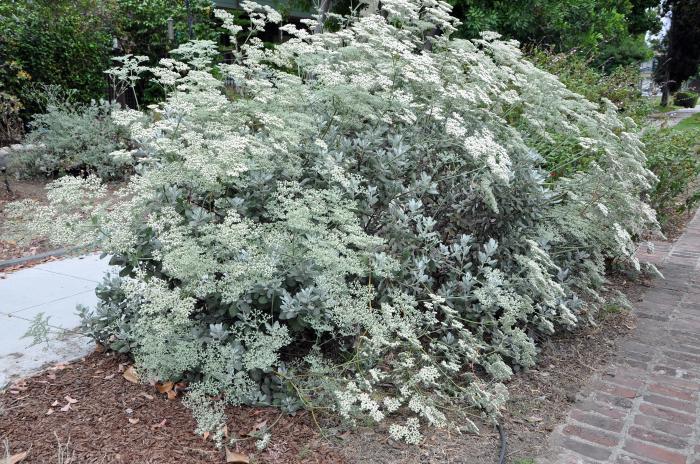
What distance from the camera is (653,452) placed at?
120 inches

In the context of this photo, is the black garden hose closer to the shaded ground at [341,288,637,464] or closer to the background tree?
the shaded ground at [341,288,637,464]

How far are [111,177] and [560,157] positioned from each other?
634 centimetres

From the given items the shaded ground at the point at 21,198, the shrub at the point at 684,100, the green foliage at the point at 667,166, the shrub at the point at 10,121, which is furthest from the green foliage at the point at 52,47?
the shrub at the point at 684,100

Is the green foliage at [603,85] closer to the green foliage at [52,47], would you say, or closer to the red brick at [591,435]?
the red brick at [591,435]

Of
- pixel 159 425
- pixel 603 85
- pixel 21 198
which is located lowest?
pixel 21 198

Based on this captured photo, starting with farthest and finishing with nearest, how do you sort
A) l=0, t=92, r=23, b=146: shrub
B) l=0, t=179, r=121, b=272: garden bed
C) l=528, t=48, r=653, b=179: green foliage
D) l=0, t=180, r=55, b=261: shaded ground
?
l=0, t=92, r=23, b=146: shrub, l=528, t=48, r=653, b=179: green foliage, l=0, t=180, r=55, b=261: shaded ground, l=0, t=179, r=121, b=272: garden bed

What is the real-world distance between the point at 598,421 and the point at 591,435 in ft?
0.59

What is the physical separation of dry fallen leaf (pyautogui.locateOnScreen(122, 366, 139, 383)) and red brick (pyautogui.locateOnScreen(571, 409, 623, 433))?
2.49 m

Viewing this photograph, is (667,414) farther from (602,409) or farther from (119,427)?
(119,427)

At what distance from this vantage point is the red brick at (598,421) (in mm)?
3273

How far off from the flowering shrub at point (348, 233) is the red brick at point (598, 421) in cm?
45

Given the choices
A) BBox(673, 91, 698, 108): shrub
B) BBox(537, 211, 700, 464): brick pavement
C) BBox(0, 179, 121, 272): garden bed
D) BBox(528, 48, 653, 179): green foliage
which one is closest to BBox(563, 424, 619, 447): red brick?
BBox(537, 211, 700, 464): brick pavement

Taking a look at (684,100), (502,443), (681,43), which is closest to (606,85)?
(502,443)

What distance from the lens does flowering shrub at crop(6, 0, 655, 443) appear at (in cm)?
296
